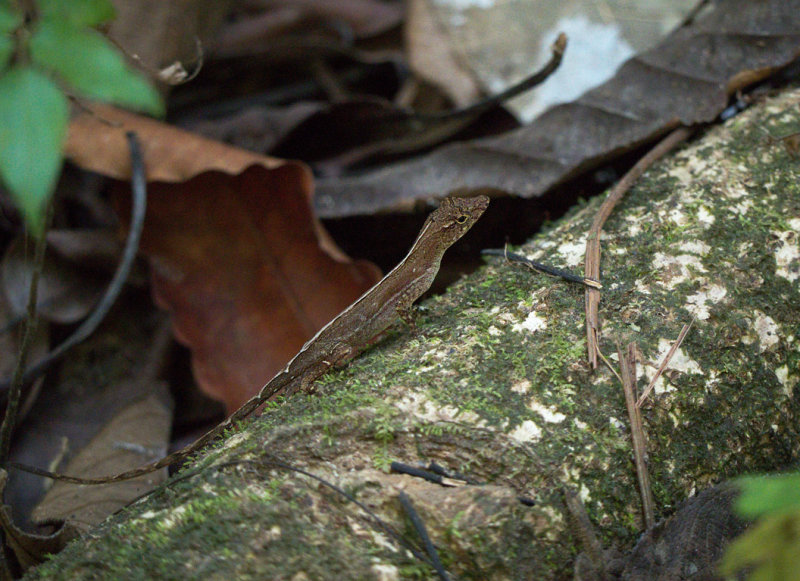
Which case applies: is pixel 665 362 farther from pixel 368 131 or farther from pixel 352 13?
pixel 352 13

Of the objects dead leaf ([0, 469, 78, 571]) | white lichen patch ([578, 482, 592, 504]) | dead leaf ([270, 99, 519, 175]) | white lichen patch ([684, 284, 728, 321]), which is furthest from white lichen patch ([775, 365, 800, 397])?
dead leaf ([0, 469, 78, 571])

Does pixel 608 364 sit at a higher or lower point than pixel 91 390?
higher

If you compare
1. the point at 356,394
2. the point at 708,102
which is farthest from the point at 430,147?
the point at 356,394

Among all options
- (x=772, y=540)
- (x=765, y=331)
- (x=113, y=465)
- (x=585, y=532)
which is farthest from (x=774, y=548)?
(x=113, y=465)

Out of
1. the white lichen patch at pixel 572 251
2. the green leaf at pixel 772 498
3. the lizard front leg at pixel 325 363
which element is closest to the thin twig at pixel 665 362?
the white lichen patch at pixel 572 251

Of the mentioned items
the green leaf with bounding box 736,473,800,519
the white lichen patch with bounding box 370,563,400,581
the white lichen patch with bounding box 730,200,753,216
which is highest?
the green leaf with bounding box 736,473,800,519

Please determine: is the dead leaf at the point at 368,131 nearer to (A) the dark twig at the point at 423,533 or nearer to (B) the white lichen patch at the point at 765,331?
(B) the white lichen patch at the point at 765,331

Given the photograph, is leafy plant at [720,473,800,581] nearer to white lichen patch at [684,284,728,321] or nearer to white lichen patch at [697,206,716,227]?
white lichen patch at [684,284,728,321]
